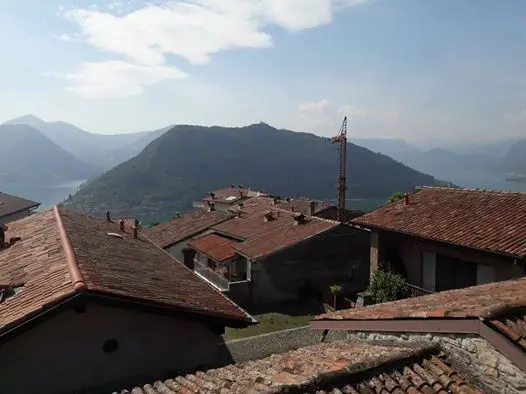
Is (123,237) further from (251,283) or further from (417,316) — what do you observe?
(417,316)

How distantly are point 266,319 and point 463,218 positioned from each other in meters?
11.0

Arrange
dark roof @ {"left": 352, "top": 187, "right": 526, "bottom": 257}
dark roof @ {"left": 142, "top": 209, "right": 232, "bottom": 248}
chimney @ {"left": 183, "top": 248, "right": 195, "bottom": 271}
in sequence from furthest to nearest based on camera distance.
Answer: dark roof @ {"left": 142, "top": 209, "right": 232, "bottom": 248}
chimney @ {"left": 183, "top": 248, "right": 195, "bottom": 271}
dark roof @ {"left": 352, "top": 187, "right": 526, "bottom": 257}

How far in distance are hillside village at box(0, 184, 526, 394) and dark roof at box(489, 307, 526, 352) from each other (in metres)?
0.02

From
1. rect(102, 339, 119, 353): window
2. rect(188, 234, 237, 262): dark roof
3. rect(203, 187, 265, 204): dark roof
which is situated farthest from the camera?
rect(203, 187, 265, 204): dark roof

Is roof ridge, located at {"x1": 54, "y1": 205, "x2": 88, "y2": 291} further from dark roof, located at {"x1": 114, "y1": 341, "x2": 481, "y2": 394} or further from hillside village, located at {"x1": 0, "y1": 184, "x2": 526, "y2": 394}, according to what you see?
dark roof, located at {"x1": 114, "y1": 341, "x2": 481, "y2": 394}

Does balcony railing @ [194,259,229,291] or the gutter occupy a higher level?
the gutter

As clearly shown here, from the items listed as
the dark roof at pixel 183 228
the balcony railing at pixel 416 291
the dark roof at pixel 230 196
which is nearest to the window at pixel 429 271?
the balcony railing at pixel 416 291

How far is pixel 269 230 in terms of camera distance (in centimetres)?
3206

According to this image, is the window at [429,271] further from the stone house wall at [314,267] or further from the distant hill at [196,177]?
the distant hill at [196,177]

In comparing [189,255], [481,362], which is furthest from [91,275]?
[189,255]

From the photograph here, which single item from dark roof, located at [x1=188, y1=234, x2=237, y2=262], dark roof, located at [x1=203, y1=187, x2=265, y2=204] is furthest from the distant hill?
dark roof, located at [x1=188, y1=234, x2=237, y2=262]

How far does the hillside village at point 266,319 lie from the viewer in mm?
5980

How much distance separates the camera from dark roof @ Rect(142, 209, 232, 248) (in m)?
38.8

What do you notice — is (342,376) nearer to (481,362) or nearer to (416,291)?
(481,362)
